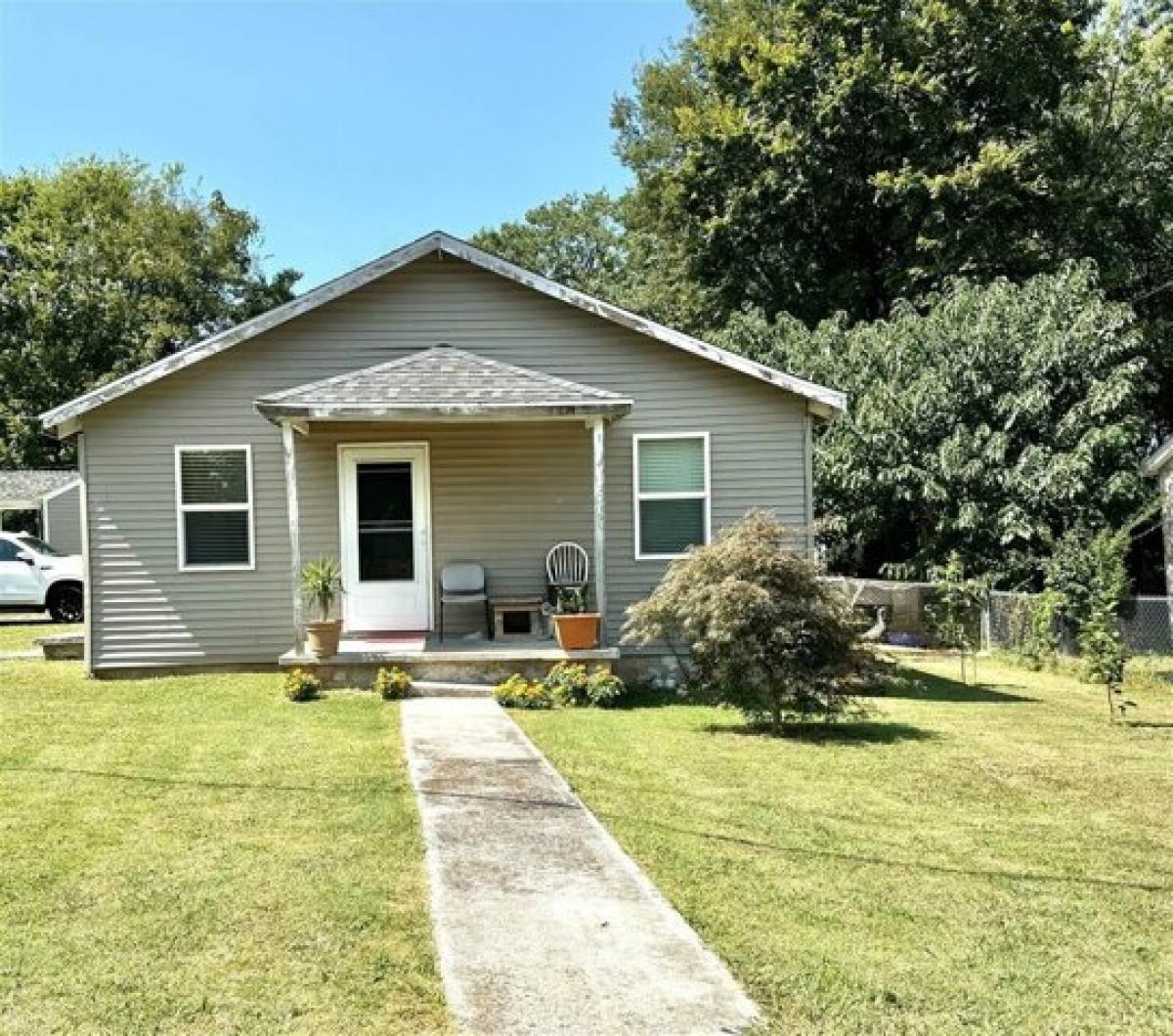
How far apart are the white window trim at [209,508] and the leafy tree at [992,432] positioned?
7.82 metres

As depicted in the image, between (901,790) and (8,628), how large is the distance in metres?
16.5

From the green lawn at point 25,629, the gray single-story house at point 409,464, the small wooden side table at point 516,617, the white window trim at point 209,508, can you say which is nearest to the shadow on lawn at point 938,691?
the gray single-story house at point 409,464

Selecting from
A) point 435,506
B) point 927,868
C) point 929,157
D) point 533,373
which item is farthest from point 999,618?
point 929,157

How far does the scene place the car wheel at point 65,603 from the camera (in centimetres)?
1829

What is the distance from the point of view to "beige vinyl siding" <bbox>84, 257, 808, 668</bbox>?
10820 mm

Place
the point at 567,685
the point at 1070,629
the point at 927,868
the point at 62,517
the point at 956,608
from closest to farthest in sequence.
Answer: the point at 927,868 → the point at 567,685 → the point at 1070,629 → the point at 956,608 → the point at 62,517

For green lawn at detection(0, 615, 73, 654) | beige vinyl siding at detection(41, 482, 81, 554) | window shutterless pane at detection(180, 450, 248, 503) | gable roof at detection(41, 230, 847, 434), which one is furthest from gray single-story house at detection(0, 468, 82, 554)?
gable roof at detection(41, 230, 847, 434)

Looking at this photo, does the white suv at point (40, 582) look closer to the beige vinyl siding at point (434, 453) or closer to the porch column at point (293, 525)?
the beige vinyl siding at point (434, 453)

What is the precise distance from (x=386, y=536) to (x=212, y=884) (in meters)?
7.29

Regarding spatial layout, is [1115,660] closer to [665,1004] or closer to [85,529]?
[665,1004]

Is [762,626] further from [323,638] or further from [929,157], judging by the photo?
[929,157]

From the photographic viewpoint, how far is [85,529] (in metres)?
10.7

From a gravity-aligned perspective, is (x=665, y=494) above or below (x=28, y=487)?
below

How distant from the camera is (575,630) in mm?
9859
